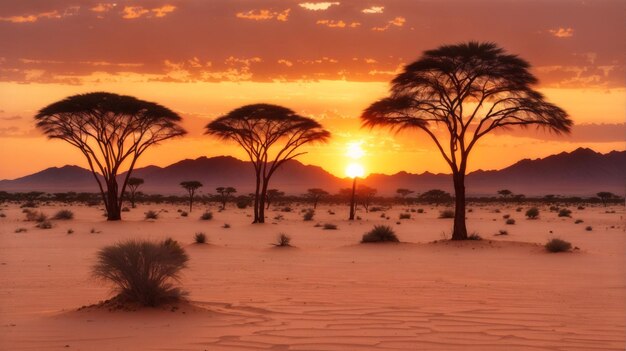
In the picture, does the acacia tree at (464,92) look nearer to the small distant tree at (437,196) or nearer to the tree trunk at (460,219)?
the tree trunk at (460,219)

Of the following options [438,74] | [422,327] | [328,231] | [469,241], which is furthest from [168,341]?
[328,231]

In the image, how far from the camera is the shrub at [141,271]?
965 centimetres

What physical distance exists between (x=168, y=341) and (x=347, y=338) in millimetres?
2095

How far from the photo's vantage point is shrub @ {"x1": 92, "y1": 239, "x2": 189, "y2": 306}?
31.7 ft

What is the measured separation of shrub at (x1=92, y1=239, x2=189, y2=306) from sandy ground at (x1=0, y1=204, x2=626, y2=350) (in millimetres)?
323

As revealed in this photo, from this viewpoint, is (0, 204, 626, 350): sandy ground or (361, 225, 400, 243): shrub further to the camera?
(361, 225, 400, 243): shrub

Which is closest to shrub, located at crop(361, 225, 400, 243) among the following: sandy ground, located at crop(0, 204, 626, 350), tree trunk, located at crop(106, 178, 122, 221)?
sandy ground, located at crop(0, 204, 626, 350)

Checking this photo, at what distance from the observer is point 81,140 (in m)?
41.2

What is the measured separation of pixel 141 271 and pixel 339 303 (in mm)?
3046

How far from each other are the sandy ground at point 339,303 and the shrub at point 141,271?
12.7 inches

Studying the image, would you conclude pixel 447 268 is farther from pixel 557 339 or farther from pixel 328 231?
pixel 328 231

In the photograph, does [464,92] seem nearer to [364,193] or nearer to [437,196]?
[364,193]

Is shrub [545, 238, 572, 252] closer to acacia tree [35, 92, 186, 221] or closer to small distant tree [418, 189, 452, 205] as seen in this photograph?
acacia tree [35, 92, 186, 221]

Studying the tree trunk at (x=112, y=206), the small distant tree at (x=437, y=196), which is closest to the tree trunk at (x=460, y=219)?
the tree trunk at (x=112, y=206)
